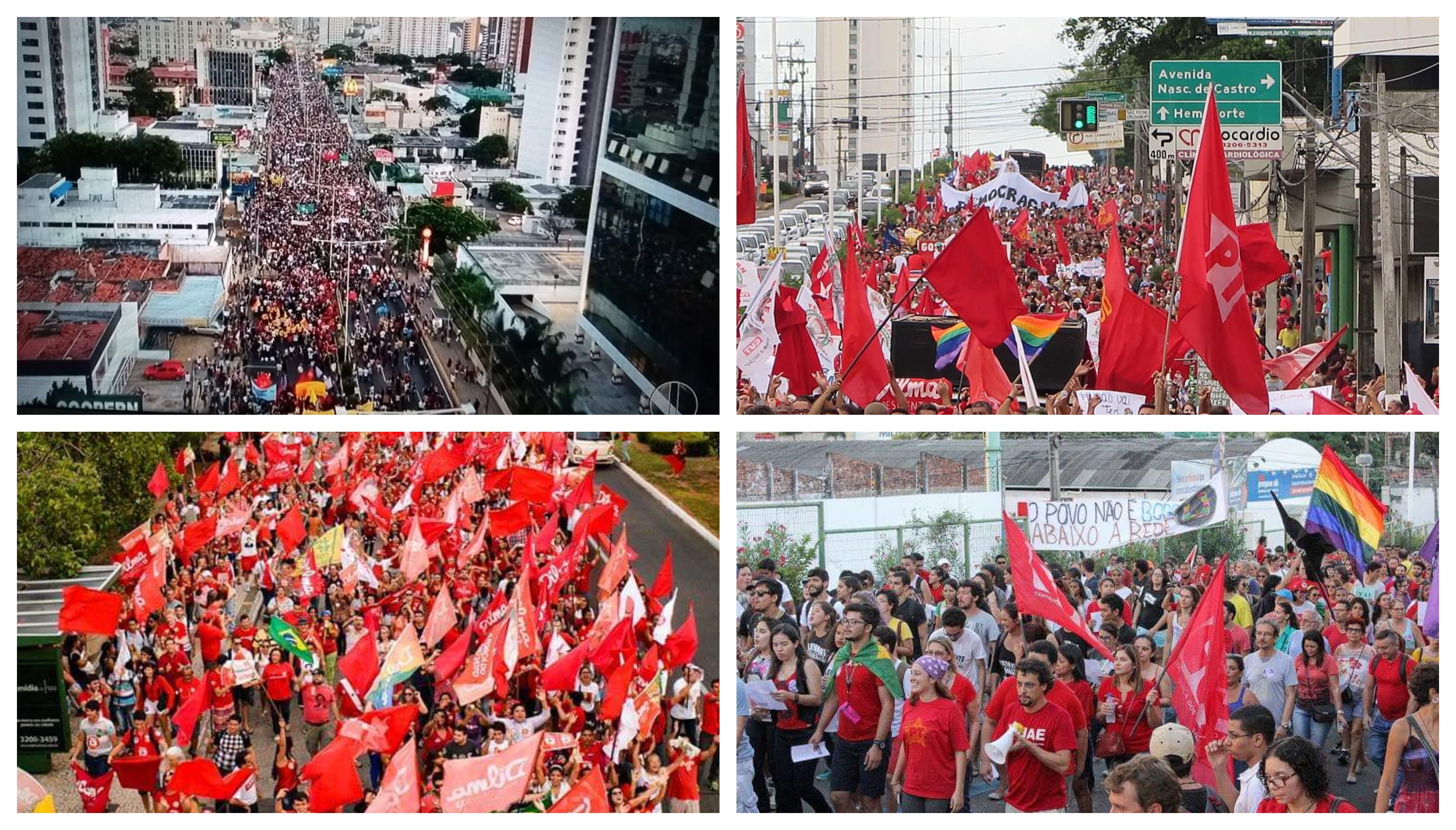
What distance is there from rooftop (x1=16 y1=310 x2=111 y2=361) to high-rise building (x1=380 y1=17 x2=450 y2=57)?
1092mm

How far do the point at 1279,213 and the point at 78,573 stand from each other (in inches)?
241

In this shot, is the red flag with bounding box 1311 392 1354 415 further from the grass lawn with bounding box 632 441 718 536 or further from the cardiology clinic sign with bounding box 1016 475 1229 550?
the grass lawn with bounding box 632 441 718 536

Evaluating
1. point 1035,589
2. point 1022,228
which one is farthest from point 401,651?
point 1022,228

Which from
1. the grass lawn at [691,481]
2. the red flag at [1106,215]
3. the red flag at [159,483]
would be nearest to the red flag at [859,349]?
the grass lawn at [691,481]

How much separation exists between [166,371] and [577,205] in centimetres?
120

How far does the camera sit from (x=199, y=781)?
12.3 feet

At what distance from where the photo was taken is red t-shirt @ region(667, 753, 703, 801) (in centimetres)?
381

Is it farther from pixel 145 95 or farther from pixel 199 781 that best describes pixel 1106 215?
pixel 199 781

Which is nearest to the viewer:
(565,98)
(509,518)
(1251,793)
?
(1251,793)

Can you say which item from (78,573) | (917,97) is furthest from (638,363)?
(917,97)

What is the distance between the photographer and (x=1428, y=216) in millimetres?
6133

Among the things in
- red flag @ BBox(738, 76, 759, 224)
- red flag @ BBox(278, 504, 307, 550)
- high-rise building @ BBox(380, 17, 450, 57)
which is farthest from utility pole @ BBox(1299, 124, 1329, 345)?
red flag @ BBox(278, 504, 307, 550)

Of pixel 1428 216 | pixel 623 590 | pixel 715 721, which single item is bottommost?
pixel 715 721
